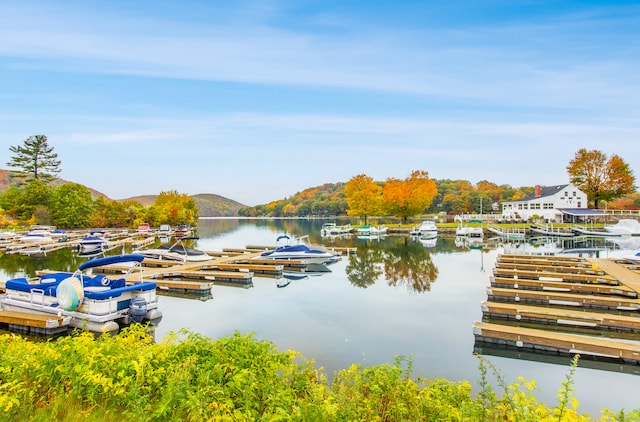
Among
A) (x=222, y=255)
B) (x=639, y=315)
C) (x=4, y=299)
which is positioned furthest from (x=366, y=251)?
(x=4, y=299)

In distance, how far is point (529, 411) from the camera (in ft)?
14.9

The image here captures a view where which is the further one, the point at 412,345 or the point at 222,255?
the point at 222,255

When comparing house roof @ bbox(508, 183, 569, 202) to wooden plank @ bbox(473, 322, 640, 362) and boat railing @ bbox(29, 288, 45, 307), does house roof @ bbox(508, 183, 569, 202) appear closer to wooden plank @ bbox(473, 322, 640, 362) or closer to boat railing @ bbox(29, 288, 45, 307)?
wooden plank @ bbox(473, 322, 640, 362)

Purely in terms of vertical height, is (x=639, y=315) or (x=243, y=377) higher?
(x=243, y=377)

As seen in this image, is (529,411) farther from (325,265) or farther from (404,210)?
(404,210)

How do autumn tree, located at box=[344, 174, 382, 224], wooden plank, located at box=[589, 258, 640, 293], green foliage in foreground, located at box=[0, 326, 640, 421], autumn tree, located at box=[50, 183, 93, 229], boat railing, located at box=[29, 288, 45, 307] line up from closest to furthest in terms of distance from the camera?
green foliage in foreground, located at box=[0, 326, 640, 421] < boat railing, located at box=[29, 288, 45, 307] < wooden plank, located at box=[589, 258, 640, 293] < autumn tree, located at box=[50, 183, 93, 229] < autumn tree, located at box=[344, 174, 382, 224]

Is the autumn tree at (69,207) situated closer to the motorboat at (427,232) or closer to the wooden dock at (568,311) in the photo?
the motorboat at (427,232)

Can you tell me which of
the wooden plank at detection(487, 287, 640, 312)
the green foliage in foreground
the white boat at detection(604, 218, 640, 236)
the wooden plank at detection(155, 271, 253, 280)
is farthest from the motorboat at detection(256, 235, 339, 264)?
the white boat at detection(604, 218, 640, 236)

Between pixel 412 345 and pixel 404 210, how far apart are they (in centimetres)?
5883

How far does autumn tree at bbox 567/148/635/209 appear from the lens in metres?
66.9

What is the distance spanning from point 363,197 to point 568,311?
56.7 m

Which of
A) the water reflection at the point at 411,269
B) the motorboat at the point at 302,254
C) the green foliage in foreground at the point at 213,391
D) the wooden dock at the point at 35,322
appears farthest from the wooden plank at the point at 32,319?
the motorboat at the point at 302,254

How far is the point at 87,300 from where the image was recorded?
12.6m

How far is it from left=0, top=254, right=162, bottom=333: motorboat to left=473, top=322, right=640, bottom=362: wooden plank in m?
11.5
